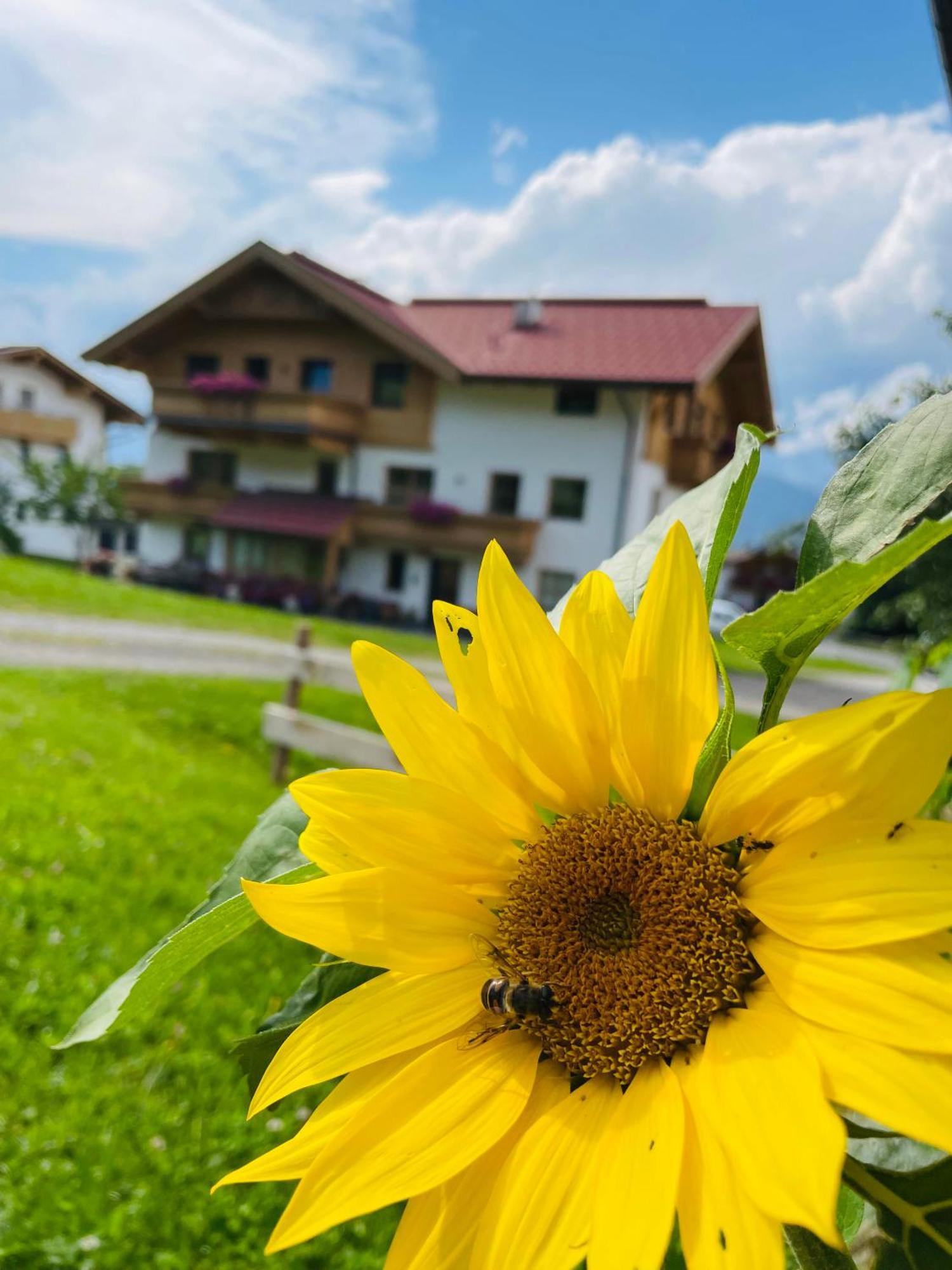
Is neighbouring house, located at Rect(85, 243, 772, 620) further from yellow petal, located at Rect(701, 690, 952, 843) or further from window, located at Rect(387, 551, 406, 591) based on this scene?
yellow petal, located at Rect(701, 690, 952, 843)

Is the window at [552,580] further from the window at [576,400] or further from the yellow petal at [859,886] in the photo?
the yellow petal at [859,886]

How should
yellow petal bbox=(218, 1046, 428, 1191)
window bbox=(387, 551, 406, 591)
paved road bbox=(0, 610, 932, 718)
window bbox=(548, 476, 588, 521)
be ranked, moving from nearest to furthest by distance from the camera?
yellow petal bbox=(218, 1046, 428, 1191) → paved road bbox=(0, 610, 932, 718) → window bbox=(548, 476, 588, 521) → window bbox=(387, 551, 406, 591)

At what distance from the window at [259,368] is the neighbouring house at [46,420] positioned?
294 inches

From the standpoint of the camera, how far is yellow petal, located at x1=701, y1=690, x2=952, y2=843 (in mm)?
390

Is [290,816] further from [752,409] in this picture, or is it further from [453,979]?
[752,409]

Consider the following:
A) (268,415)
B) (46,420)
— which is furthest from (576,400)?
(46,420)

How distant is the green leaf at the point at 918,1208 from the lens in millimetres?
428

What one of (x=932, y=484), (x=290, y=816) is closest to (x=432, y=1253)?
(x=290, y=816)

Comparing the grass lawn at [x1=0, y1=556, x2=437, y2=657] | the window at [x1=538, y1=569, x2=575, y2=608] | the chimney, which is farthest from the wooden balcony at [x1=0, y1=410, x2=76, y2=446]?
the window at [x1=538, y1=569, x2=575, y2=608]

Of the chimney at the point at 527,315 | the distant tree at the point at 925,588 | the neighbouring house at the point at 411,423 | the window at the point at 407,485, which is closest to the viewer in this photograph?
the distant tree at the point at 925,588

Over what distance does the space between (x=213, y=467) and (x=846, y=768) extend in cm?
2511

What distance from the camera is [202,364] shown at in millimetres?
23578

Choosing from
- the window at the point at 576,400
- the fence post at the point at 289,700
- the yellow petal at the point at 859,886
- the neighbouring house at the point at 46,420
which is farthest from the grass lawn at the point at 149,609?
the yellow petal at the point at 859,886

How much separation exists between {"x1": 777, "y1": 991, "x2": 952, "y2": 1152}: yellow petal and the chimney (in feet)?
73.3
